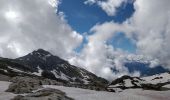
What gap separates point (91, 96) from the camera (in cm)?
3469

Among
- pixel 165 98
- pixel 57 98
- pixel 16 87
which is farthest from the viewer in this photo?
pixel 16 87

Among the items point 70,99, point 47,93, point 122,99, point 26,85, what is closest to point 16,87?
point 26,85

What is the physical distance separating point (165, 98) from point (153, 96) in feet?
5.46

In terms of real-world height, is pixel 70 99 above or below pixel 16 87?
A: below

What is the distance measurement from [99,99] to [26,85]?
1668 centimetres

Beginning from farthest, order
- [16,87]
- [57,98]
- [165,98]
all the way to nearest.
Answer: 1. [16,87]
2. [165,98]
3. [57,98]

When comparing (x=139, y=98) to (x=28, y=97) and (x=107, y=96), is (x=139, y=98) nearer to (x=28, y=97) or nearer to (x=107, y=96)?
(x=107, y=96)

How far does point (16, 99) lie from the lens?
106ft

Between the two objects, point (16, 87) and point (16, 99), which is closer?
point (16, 99)

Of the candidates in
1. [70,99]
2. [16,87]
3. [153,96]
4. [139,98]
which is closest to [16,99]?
[70,99]

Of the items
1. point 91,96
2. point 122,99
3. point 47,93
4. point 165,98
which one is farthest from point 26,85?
point 165,98

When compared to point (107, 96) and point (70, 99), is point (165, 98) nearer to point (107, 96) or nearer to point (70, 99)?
point (107, 96)

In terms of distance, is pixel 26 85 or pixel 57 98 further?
pixel 26 85

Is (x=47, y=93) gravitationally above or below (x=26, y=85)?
below
